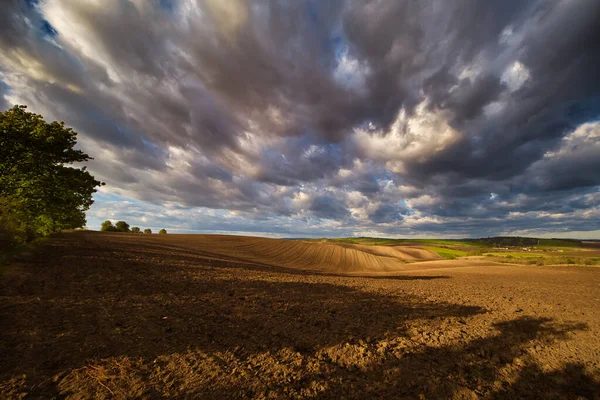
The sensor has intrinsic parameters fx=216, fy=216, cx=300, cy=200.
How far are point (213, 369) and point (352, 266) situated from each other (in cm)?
5021

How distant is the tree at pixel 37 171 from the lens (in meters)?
17.1

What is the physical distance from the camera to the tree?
1711 centimetres

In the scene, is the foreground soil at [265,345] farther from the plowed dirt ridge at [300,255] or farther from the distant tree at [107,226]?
the distant tree at [107,226]

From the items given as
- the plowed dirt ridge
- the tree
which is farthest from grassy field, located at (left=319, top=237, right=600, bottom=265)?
the tree

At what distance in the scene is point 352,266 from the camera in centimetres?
5197

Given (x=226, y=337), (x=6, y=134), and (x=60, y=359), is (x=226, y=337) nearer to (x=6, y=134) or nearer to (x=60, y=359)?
(x=60, y=359)

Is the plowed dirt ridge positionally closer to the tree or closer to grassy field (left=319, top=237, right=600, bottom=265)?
the tree

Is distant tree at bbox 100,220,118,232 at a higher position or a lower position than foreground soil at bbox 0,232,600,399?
higher

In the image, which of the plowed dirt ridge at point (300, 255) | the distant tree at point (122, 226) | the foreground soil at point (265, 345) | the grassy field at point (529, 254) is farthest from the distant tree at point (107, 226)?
the grassy field at point (529, 254)

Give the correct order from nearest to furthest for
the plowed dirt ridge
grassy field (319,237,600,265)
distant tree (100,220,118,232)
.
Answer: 1. the plowed dirt ridge
2. grassy field (319,237,600,265)
3. distant tree (100,220,118,232)

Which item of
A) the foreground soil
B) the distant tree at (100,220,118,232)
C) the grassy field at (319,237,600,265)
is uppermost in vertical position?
the distant tree at (100,220,118,232)

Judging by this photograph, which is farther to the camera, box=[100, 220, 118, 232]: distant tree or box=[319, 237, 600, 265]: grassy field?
box=[100, 220, 118, 232]: distant tree

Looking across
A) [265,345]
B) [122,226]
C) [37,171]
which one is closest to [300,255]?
[37,171]

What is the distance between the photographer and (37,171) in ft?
60.1
